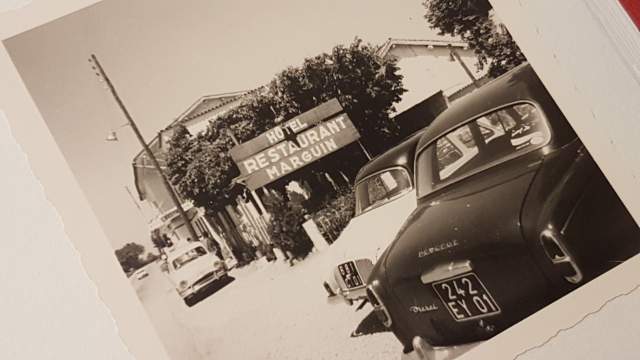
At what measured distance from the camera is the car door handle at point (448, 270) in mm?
1538

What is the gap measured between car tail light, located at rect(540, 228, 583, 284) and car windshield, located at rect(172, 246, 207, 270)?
0.99 m

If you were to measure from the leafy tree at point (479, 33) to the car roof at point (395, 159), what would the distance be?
15.7 inches

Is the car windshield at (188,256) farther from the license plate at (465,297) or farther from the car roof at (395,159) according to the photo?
the license plate at (465,297)

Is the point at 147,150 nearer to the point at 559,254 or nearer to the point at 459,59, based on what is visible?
the point at 459,59

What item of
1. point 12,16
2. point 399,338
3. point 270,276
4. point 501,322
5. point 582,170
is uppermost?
point 12,16

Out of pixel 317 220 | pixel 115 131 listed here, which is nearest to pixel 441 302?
pixel 317 220

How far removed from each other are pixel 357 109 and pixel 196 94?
1.74 ft

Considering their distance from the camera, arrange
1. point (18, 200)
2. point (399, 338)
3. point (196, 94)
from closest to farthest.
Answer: point (18, 200) → point (399, 338) → point (196, 94)

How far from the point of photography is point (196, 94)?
165cm

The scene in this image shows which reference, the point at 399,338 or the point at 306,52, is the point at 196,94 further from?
the point at 399,338

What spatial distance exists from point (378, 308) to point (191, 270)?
22.2 inches

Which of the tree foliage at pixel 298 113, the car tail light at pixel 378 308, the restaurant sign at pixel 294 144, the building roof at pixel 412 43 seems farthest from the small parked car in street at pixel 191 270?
the building roof at pixel 412 43

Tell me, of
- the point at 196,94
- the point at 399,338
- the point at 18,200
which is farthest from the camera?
the point at 196,94

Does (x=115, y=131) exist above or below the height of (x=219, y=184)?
above
